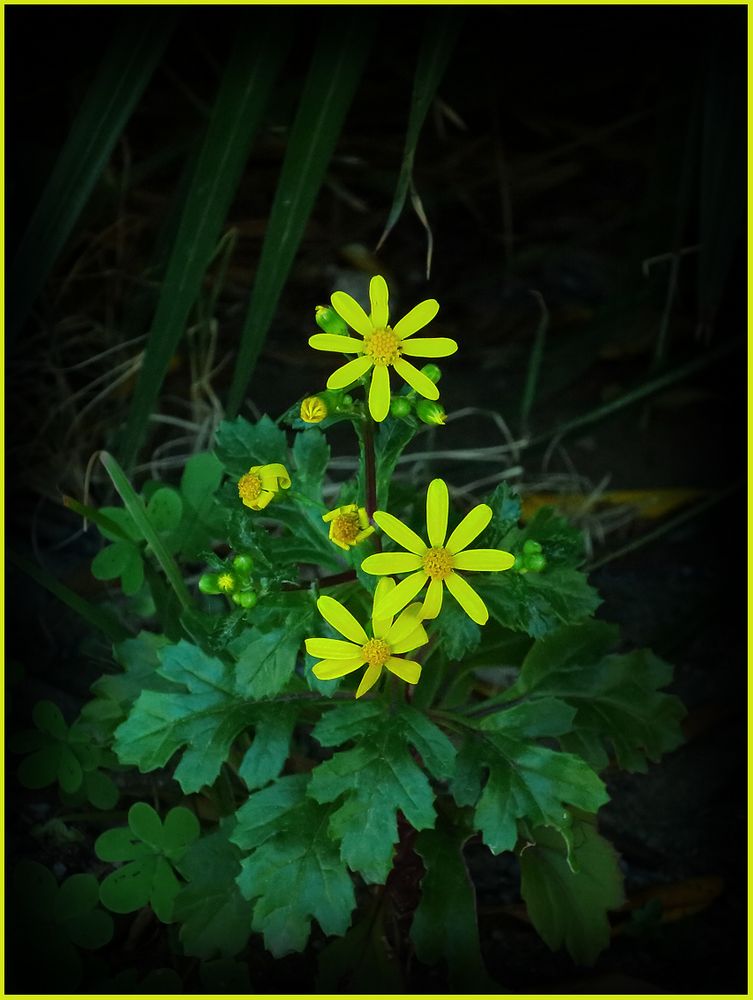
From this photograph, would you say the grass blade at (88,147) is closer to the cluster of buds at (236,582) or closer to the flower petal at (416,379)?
the cluster of buds at (236,582)

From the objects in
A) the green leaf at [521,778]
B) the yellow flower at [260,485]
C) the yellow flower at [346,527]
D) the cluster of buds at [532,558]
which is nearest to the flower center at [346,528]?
the yellow flower at [346,527]

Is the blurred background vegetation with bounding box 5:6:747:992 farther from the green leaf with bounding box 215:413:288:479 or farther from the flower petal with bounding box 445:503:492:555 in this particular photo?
the flower petal with bounding box 445:503:492:555

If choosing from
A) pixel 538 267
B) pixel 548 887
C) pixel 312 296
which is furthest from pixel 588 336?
pixel 548 887

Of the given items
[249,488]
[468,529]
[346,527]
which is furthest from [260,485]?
[468,529]

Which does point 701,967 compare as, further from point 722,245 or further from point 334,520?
point 722,245

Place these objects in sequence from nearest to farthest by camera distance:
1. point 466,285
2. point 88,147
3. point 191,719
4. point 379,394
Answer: point 379,394, point 191,719, point 88,147, point 466,285

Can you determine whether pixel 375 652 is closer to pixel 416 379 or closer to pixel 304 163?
pixel 416 379

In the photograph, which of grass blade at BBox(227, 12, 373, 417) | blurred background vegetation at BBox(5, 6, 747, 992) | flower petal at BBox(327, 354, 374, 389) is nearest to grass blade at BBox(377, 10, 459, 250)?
blurred background vegetation at BBox(5, 6, 747, 992)
